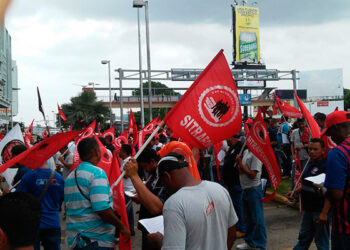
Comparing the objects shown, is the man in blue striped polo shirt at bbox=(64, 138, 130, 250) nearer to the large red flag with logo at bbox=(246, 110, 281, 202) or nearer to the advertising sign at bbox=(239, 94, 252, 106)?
→ the large red flag with logo at bbox=(246, 110, 281, 202)

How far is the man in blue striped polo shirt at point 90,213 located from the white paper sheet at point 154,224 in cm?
52

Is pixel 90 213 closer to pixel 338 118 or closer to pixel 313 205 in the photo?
pixel 338 118

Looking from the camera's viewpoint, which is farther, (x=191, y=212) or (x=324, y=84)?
(x=324, y=84)

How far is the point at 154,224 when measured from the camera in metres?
2.81

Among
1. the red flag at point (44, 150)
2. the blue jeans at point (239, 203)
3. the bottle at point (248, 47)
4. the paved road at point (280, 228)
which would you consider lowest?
the paved road at point (280, 228)

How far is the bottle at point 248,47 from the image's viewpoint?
46500mm

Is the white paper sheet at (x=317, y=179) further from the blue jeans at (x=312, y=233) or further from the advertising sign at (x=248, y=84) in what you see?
the advertising sign at (x=248, y=84)

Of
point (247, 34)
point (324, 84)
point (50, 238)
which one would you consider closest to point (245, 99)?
point (247, 34)

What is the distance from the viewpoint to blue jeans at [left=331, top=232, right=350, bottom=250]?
3.02m

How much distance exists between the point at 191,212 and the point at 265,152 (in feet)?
10.1

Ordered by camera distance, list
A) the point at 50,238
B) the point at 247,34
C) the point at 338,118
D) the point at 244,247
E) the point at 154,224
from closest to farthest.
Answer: the point at 154,224 → the point at 338,118 → the point at 50,238 → the point at 244,247 → the point at 247,34

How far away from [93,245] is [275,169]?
2886mm

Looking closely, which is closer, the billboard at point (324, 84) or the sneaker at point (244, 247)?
the sneaker at point (244, 247)

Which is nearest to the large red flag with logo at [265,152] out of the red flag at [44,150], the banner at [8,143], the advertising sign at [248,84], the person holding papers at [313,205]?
the person holding papers at [313,205]
